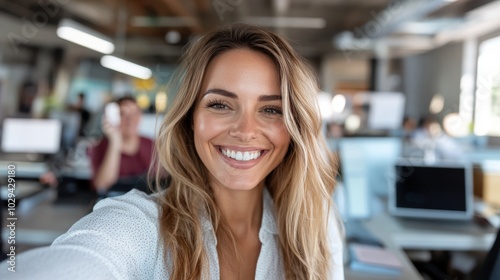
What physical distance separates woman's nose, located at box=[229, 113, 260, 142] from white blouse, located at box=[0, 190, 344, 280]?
267mm

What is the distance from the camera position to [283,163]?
1.22 m

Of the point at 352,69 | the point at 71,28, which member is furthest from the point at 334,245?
the point at 352,69

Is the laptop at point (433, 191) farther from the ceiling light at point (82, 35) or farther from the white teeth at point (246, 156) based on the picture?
the ceiling light at point (82, 35)

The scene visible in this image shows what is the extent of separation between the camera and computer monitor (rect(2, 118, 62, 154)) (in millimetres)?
2977

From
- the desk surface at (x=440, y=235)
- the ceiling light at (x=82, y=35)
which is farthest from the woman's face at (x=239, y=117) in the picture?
the ceiling light at (x=82, y=35)

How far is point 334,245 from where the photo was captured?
1.24 metres

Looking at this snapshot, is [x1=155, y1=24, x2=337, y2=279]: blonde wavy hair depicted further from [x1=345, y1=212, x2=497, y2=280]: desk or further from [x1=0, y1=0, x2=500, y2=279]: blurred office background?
[x1=345, y1=212, x2=497, y2=280]: desk

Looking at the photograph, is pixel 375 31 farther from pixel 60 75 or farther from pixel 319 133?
pixel 319 133

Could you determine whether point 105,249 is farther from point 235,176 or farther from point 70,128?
point 70,128

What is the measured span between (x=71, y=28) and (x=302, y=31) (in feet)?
19.2

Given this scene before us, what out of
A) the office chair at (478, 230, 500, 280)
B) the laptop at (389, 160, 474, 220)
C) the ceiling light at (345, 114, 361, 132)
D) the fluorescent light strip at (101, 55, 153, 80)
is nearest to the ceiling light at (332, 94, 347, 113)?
Answer: the ceiling light at (345, 114, 361, 132)

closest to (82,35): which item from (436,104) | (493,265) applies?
(493,265)

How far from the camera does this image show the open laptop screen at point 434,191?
8.84ft

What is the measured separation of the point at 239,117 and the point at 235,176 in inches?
6.5
